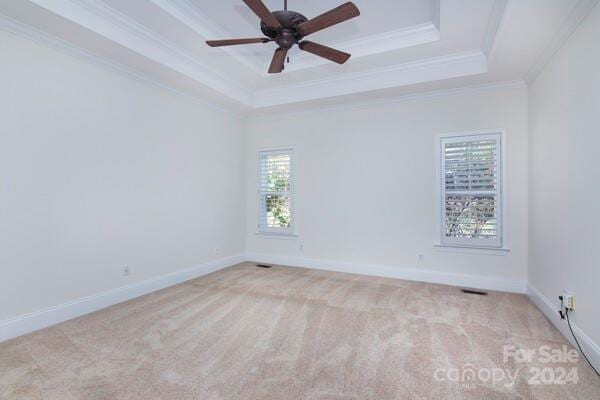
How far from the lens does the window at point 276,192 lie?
5.41 metres

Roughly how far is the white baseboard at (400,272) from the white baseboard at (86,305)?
1376 mm

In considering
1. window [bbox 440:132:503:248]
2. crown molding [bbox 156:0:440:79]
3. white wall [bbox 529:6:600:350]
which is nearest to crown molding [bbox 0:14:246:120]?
crown molding [bbox 156:0:440:79]

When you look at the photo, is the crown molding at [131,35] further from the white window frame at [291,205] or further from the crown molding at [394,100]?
the white window frame at [291,205]

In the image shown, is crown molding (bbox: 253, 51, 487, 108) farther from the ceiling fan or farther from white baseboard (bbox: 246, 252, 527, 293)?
white baseboard (bbox: 246, 252, 527, 293)

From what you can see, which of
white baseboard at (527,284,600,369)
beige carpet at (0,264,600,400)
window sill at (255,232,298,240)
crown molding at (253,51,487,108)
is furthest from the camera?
window sill at (255,232,298,240)

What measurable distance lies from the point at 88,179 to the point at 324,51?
2.82 m

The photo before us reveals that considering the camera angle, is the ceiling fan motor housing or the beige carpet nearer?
the beige carpet

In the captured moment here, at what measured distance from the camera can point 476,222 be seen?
13.4ft

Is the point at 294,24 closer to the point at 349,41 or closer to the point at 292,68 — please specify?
the point at 349,41

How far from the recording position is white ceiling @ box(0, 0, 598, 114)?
103 inches

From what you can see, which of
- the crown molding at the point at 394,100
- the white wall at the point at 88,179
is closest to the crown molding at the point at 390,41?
the crown molding at the point at 394,100

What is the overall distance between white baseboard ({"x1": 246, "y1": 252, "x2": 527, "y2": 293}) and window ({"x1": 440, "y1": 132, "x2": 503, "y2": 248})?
48 centimetres

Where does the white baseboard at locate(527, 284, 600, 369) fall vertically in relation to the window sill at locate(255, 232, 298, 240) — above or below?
below

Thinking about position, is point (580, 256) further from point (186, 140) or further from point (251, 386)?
point (186, 140)
